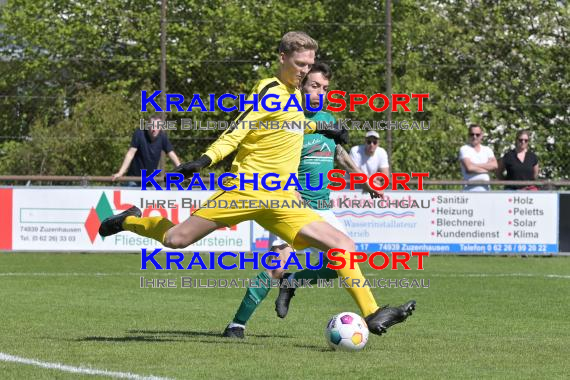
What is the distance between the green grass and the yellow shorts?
780 millimetres

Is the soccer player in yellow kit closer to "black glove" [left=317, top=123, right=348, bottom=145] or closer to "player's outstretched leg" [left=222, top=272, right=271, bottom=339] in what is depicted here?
"black glove" [left=317, top=123, right=348, bottom=145]

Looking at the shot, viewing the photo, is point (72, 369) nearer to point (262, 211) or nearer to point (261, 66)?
point (262, 211)

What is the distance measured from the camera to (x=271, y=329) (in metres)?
10.1

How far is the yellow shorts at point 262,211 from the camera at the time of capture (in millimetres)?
8406

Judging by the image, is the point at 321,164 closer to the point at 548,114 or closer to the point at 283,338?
the point at 283,338

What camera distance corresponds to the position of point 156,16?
94.3 ft

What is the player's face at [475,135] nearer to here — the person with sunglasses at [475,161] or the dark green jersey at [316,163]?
the person with sunglasses at [475,161]

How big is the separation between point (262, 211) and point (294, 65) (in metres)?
0.97

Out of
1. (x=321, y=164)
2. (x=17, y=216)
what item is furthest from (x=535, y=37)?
(x=321, y=164)

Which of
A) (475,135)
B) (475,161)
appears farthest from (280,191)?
(475,161)

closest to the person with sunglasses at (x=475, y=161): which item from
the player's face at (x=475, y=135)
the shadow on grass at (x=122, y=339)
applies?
the player's face at (x=475, y=135)

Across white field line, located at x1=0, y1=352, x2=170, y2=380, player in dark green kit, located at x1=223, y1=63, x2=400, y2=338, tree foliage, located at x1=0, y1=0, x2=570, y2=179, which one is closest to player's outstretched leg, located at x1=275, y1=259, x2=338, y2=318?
player in dark green kit, located at x1=223, y1=63, x2=400, y2=338

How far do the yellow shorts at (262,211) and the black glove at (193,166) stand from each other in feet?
1.22

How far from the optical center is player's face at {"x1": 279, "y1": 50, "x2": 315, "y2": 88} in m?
8.52
